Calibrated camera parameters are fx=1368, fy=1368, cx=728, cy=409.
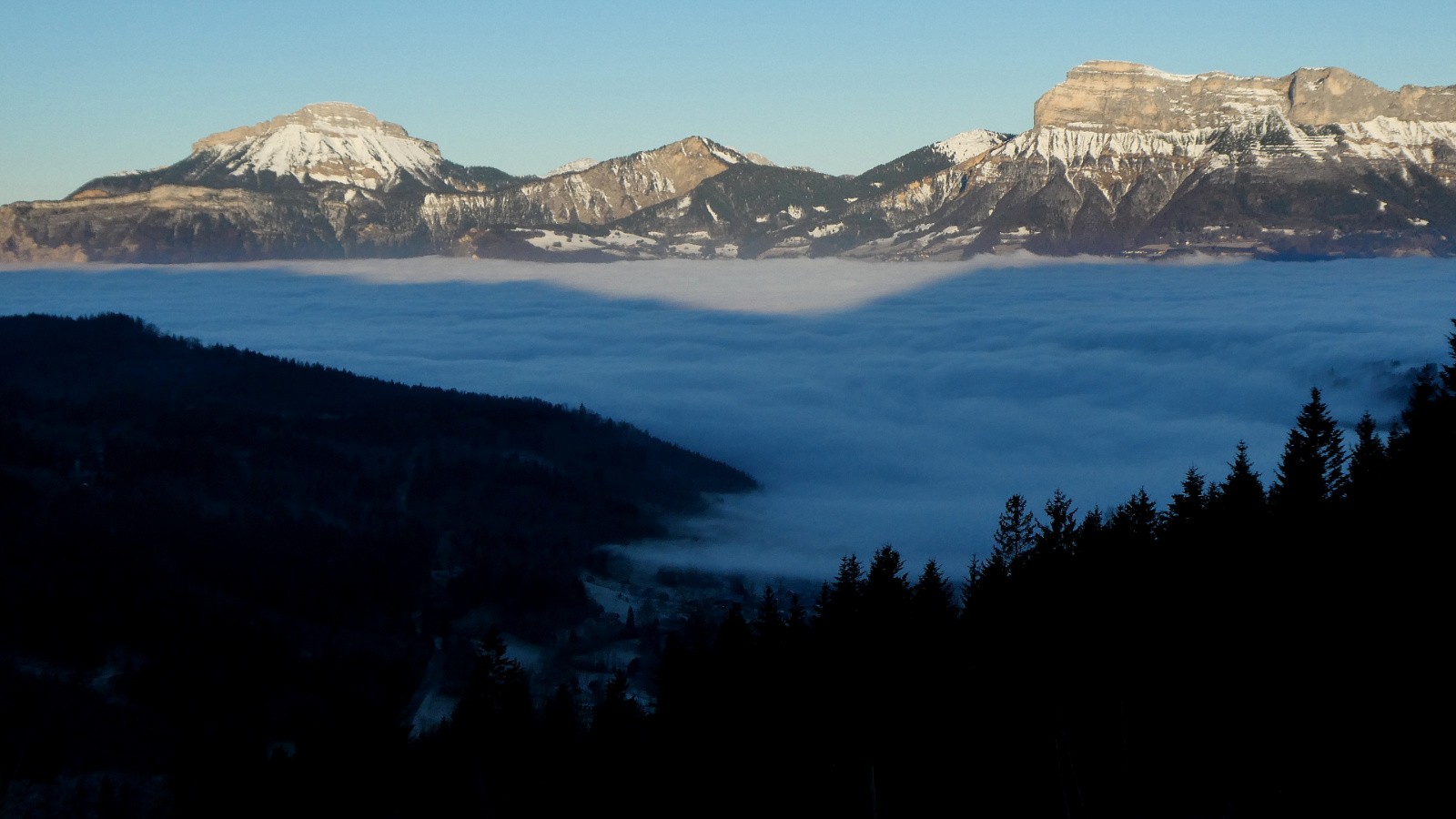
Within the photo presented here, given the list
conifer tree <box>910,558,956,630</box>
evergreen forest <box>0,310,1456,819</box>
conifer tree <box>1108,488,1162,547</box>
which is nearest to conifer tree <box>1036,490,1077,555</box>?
evergreen forest <box>0,310,1456,819</box>

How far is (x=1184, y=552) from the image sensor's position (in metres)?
56.4

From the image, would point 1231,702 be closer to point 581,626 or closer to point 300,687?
point 300,687

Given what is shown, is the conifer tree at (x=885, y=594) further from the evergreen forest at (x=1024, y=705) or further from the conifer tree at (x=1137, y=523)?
the conifer tree at (x=1137, y=523)

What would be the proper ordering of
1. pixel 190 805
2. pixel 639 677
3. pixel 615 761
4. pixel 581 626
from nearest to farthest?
pixel 615 761 → pixel 190 805 → pixel 639 677 → pixel 581 626

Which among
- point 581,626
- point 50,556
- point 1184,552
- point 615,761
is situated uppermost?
point 1184,552

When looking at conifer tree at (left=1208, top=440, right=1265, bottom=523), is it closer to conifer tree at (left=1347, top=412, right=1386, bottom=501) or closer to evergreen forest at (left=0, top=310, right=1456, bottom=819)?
evergreen forest at (left=0, top=310, right=1456, bottom=819)

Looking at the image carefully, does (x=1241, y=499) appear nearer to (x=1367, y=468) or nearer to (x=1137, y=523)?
(x=1367, y=468)

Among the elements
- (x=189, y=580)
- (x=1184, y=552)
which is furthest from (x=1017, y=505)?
(x=189, y=580)

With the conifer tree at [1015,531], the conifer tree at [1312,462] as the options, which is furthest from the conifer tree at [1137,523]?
the conifer tree at [1015,531]

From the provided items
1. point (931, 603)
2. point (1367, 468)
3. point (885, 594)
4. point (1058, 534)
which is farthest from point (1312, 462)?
point (885, 594)

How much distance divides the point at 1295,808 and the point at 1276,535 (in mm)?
12176

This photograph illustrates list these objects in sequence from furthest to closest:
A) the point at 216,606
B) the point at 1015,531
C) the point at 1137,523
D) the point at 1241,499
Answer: the point at 216,606 → the point at 1015,531 → the point at 1137,523 → the point at 1241,499

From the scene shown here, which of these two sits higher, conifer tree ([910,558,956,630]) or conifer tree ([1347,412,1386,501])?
conifer tree ([1347,412,1386,501])

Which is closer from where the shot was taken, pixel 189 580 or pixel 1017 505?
pixel 1017 505
